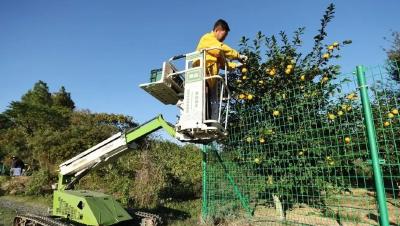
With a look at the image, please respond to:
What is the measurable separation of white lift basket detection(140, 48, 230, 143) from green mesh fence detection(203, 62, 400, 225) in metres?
0.95

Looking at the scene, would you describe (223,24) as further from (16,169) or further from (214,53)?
(16,169)

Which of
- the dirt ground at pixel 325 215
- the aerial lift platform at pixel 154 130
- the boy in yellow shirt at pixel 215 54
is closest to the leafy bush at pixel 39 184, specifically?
the aerial lift platform at pixel 154 130

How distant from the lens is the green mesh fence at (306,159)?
4.13m

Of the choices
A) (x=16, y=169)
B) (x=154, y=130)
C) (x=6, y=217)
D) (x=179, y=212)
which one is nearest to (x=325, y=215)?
(x=154, y=130)

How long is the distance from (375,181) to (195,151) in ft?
39.2

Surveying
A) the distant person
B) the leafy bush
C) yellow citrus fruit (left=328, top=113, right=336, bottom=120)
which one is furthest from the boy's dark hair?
the distant person

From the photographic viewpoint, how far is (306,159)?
4.87 m

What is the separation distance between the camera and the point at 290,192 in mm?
5078

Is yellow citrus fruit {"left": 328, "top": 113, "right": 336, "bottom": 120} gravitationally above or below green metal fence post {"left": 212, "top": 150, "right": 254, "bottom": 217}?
above

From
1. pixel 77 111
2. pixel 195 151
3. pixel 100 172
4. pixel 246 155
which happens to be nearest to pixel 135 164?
pixel 100 172

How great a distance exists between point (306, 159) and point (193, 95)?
2.11 m

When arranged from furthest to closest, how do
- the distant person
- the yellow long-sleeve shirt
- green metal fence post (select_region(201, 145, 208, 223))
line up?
1. the distant person
2. green metal fence post (select_region(201, 145, 208, 223))
3. the yellow long-sleeve shirt

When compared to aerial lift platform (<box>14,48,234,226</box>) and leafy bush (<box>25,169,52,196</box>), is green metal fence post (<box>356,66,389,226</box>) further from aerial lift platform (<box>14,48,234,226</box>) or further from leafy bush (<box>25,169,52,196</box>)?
leafy bush (<box>25,169,52,196</box>)

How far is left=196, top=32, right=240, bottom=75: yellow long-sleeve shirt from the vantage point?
4883 mm
